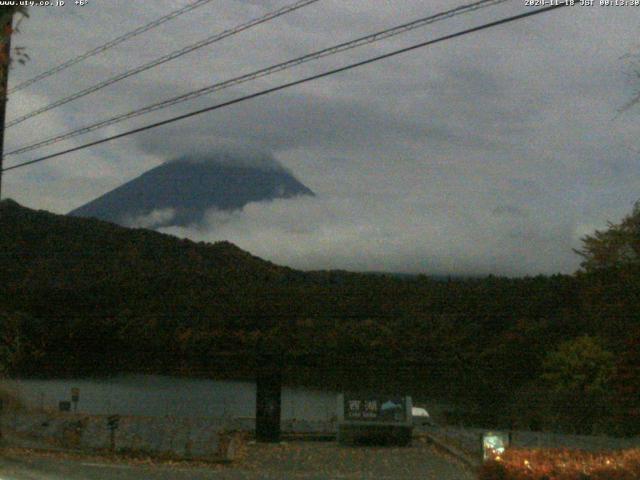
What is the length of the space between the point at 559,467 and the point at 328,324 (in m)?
21.2

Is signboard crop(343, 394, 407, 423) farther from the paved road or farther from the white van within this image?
the white van

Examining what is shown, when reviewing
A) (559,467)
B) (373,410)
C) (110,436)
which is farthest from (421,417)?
(559,467)

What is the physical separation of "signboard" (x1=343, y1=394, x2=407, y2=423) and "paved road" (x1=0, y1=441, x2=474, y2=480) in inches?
46.3

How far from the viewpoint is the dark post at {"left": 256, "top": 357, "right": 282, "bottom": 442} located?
2834 cm

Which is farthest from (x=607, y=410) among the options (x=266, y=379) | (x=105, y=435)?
(x=105, y=435)

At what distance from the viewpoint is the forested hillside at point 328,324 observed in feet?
104

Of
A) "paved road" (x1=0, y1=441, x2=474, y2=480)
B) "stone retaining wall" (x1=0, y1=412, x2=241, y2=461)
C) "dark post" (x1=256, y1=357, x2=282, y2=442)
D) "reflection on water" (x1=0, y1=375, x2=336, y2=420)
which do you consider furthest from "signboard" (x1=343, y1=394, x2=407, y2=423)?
"stone retaining wall" (x1=0, y1=412, x2=241, y2=461)

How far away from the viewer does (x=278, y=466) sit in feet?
72.5

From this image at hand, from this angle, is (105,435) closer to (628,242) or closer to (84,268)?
A: (84,268)

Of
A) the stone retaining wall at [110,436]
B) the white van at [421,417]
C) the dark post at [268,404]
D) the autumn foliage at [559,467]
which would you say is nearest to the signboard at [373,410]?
the dark post at [268,404]

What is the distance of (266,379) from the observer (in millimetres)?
29062

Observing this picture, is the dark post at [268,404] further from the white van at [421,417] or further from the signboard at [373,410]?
the white van at [421,417]

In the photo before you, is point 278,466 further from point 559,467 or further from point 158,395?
point 158,395

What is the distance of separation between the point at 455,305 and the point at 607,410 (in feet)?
24.5
